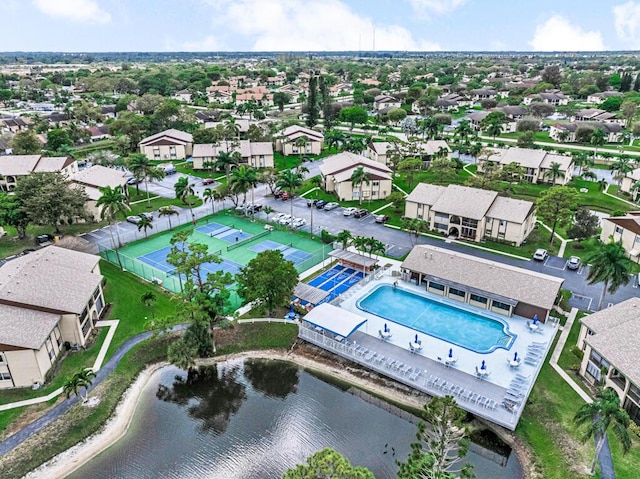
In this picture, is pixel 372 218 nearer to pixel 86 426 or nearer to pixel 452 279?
pixel 452 279

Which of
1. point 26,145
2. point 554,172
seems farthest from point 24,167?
point 554,172

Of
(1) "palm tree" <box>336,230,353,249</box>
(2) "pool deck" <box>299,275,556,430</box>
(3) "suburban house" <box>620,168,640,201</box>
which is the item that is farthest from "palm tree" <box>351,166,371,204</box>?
(3) "suburban house" <box>620,168,640,201</box>

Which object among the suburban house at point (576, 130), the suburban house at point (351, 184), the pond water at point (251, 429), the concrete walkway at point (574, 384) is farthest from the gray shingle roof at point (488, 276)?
the suburban house at point (576, 130)

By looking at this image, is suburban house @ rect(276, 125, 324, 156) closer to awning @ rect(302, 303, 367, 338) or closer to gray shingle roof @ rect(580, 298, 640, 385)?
awning @ rect(302, 303, 367, 338)

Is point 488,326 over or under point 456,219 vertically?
under

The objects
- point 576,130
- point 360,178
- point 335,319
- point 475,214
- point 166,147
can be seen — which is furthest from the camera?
point 576,130

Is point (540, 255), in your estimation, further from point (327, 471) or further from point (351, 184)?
point (327, 471)

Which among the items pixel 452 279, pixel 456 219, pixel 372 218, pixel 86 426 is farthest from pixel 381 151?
pixel 86 426
